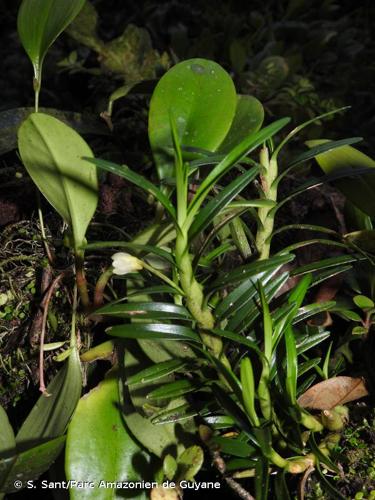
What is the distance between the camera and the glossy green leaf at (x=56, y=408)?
648 mm

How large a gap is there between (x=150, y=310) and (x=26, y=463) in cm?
18

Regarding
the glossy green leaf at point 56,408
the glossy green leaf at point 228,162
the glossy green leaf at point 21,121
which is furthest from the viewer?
the glossy green leaf at point 21,121

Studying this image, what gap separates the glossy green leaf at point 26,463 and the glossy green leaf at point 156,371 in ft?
0.32

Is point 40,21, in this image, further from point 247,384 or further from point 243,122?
point 247,384

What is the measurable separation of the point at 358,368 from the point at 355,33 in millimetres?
1326

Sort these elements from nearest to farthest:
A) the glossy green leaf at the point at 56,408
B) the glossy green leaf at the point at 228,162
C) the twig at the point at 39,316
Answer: the glossy green leaf at the point at 228,162 → the glossy green leaf at the point at 56,408 → the twig at the point at 39,316

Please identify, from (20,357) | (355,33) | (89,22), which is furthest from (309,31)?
(20,357)

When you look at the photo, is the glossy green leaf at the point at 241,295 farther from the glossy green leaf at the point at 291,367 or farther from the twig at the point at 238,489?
the twig at the point at 238,489

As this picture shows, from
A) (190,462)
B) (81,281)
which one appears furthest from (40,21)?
(190,462)

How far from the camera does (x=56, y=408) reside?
26.4 inches

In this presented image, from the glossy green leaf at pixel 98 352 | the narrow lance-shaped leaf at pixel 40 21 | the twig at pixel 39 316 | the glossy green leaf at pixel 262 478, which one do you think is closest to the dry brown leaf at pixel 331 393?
the glossy green leaf at pixel 262 478

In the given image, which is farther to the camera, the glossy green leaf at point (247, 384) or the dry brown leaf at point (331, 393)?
the dry brown leaf at point (331, 393)

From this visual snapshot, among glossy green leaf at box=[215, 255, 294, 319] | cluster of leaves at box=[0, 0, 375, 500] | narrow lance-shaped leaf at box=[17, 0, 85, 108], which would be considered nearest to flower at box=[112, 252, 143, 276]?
cluster of leaves at box=[0, 0, 375, 500]

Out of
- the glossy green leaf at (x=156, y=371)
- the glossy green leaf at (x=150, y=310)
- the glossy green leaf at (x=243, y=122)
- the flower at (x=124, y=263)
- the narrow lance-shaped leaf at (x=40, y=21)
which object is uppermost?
the narrow lance-shaped leaf at (x=40, y=21)
